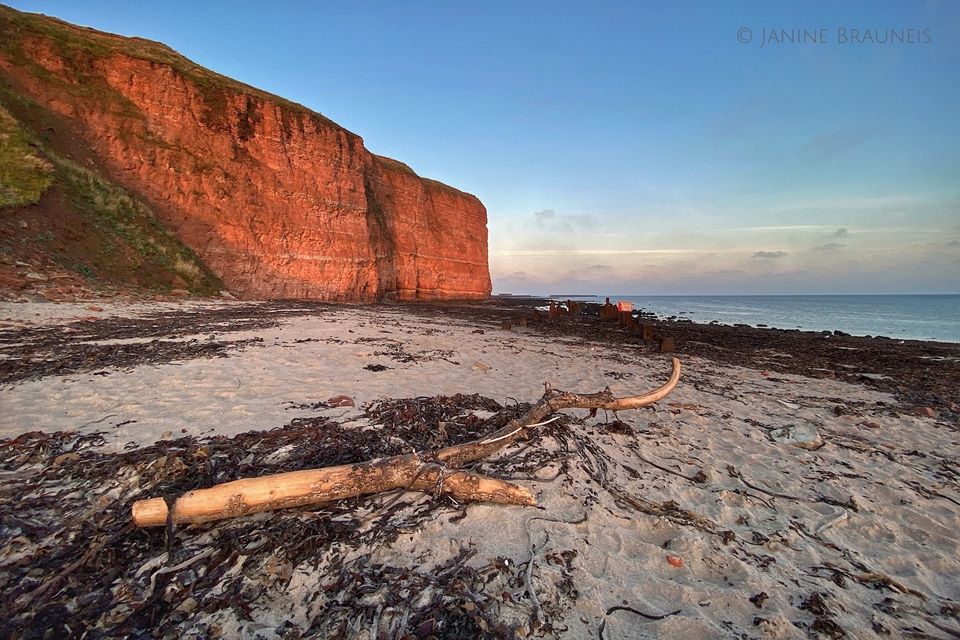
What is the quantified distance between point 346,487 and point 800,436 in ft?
15.5

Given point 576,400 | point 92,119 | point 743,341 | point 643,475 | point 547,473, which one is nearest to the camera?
point 547,473

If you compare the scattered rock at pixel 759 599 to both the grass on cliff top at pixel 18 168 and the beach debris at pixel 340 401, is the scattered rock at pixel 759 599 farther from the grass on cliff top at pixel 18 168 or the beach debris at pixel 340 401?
the grass on cliff top at pixel 18 168

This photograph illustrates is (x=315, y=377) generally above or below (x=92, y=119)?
below

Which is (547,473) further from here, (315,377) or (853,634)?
(315,377)

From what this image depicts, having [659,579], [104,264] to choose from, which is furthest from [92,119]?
[659,579]

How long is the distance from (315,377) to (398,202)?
34.3 metres

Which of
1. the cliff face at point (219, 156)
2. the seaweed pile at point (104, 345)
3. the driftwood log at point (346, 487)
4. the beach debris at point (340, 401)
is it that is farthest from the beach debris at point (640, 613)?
the cliff face at point (219, 156)

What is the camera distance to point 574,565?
2129 mm

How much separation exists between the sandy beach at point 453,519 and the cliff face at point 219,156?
17.7 metres

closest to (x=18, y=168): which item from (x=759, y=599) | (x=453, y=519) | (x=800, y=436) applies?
(x=453, y=519)

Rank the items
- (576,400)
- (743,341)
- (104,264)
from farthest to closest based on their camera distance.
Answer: (743,341), (104,264), (576,400)

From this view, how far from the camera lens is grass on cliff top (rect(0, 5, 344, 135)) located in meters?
17.6

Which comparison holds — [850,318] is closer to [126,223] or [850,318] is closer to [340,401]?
[340,401]

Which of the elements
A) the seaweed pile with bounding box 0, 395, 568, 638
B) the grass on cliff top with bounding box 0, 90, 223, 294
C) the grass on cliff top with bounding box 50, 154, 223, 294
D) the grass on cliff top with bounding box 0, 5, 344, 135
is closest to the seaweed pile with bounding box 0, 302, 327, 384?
the seaweed pile with bounding box 0, 395, 568, 638
